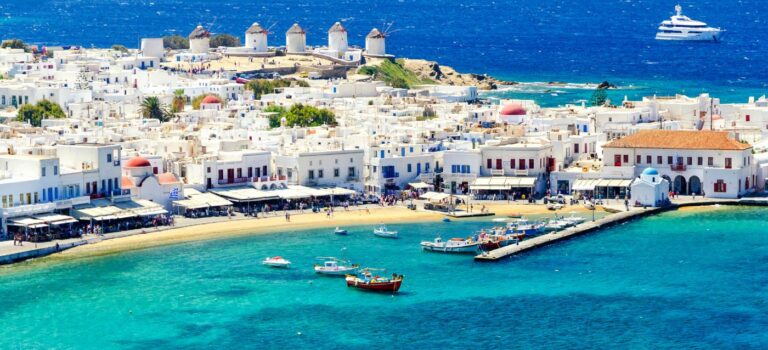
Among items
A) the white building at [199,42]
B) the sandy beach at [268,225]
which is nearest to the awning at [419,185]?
the sandy beach at [268,225]

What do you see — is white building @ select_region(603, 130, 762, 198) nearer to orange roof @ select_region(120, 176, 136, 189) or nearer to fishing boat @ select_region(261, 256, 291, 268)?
fishing boat @ select_region(261, 256, 291, 268)

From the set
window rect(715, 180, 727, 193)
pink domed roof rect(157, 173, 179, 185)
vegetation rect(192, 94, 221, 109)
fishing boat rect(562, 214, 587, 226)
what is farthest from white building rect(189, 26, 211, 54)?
fishing boat rect(562, 214, 587, 226)

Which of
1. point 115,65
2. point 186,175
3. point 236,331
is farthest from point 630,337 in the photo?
point 115,65

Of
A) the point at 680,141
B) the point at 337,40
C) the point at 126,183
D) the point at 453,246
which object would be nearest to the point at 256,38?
the point at 337,40

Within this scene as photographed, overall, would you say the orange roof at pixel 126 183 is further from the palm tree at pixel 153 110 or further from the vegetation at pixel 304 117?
the palm tree at pixel 153 110

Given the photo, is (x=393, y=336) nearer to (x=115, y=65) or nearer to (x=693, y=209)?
(x=693, y=209)

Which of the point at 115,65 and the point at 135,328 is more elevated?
the point at 115,65
